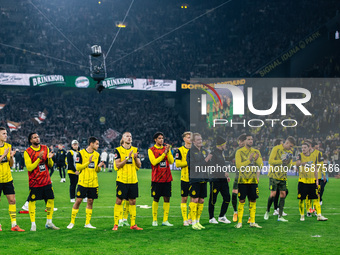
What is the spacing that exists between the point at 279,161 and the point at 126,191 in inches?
163

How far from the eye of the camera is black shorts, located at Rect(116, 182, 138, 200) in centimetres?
1017

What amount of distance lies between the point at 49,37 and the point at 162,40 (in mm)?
12622

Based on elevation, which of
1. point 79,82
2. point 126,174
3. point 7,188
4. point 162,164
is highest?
point 79,82

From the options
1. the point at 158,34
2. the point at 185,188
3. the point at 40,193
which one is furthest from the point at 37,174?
the point at 158,34

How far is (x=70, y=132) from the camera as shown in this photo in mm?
43156

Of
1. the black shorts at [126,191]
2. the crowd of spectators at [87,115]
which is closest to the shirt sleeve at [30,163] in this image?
the black shorts at [126,191]

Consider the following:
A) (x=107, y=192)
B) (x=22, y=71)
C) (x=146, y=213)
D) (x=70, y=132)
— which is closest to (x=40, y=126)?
(x=70, y=132)

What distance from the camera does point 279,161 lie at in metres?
11.5

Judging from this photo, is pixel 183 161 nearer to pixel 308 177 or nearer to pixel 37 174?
pixel 37 174

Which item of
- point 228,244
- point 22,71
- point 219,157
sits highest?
point 22,71

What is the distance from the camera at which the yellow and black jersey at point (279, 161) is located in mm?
11539

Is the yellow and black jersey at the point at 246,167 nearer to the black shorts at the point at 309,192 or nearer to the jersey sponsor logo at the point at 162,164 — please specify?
the jersey sponsor logo at the point at 162,164

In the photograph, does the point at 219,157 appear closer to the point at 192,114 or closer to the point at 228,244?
the point at 228,244

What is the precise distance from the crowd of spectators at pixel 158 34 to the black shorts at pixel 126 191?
36.0 meters
